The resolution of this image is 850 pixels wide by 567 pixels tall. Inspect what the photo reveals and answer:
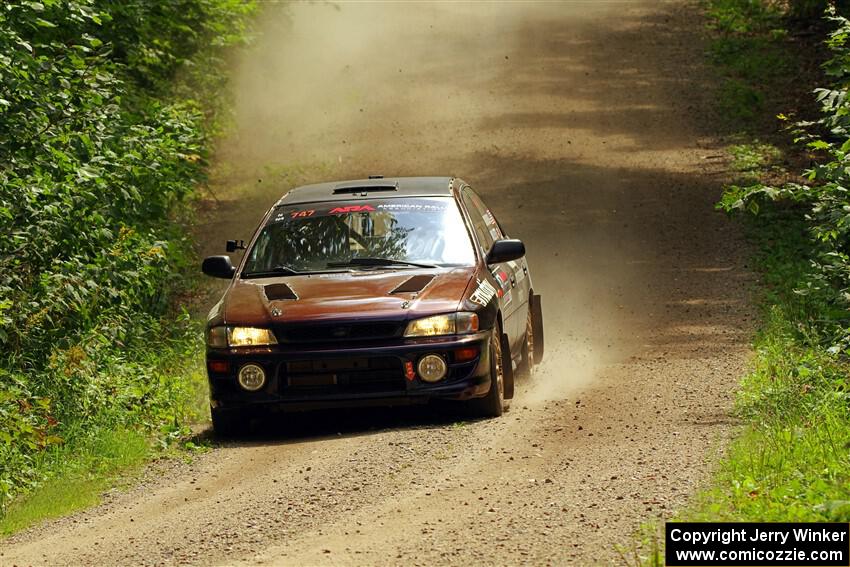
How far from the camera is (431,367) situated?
381 inches

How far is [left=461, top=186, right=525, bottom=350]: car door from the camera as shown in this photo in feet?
35.9

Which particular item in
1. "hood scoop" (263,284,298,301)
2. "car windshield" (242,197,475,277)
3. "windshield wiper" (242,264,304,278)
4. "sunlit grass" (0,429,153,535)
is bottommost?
"sunlit grass" (0,429,153,535)

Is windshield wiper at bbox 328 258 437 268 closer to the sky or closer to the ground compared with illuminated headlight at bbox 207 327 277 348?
closer to the sky

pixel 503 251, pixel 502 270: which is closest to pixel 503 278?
pixel 502 270

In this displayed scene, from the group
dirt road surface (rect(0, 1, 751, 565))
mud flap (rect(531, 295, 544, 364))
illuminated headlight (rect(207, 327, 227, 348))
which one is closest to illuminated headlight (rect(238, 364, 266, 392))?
illuminated headlight (rect(207, 327, 227, 348))

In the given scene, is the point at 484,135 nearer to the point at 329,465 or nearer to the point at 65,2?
the point at 65,2

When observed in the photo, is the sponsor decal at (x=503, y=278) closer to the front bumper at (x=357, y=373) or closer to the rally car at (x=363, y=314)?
the rally car at (x=363, y=314)

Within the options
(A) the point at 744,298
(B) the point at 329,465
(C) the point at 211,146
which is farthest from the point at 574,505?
(C) the point at 211,146

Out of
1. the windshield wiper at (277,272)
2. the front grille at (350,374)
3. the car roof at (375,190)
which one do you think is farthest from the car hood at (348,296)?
Result: the car roof at (375,190)

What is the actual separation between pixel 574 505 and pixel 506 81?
75.3ft

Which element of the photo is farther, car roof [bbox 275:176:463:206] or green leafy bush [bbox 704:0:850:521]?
car roof [bbox 275:176:463:206]

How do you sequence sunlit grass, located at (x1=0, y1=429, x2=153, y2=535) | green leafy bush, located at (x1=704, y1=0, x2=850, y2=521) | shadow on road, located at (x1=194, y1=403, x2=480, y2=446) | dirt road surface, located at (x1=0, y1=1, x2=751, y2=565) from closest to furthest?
green leafy bush, located at (x1=704, y1=0, x2=850, y2=521)
dirt road surface, located at (x1=0, y1=1, x2=751, y2=565)
sunlit grass, located at (x1=0, y1=429, x2=153, y2=535)
shadow on road, located at (x1=194, y1=403, x2=480, y2=446)

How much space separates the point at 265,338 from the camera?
9766mm

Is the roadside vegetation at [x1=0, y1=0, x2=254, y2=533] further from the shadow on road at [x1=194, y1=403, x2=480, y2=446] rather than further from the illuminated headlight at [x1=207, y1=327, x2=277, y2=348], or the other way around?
the illuminated headlight at [x1=207, y1=327, x2=277, y2=348]
